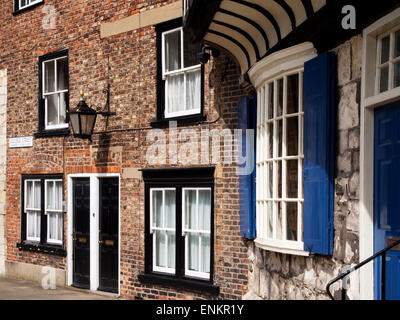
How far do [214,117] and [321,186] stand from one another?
3.32 metres

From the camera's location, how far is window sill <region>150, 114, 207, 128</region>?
28.4ft

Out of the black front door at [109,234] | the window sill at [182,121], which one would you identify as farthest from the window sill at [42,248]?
the window sill at [182,121]

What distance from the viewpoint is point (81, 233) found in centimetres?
1073

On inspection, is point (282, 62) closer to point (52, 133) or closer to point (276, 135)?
point (276, 135)

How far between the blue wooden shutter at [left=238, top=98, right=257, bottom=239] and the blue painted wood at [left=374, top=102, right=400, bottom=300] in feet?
8.69

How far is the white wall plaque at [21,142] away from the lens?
11922mm

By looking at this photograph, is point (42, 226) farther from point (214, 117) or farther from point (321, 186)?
point (321, 186)

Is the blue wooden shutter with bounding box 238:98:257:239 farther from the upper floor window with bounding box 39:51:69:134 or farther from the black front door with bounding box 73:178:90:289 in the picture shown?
the upper floor window with bounding box 39:51:69:134

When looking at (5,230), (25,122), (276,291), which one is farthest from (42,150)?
(276,291)

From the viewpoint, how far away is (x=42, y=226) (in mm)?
11586

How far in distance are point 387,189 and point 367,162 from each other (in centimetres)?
32

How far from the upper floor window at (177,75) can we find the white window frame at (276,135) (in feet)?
5.82

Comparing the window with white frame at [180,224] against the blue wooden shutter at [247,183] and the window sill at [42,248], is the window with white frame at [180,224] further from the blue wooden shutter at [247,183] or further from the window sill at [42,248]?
the window sill at [42,248]

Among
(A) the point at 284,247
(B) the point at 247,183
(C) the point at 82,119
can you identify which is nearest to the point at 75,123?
(C) the point at 82,119
